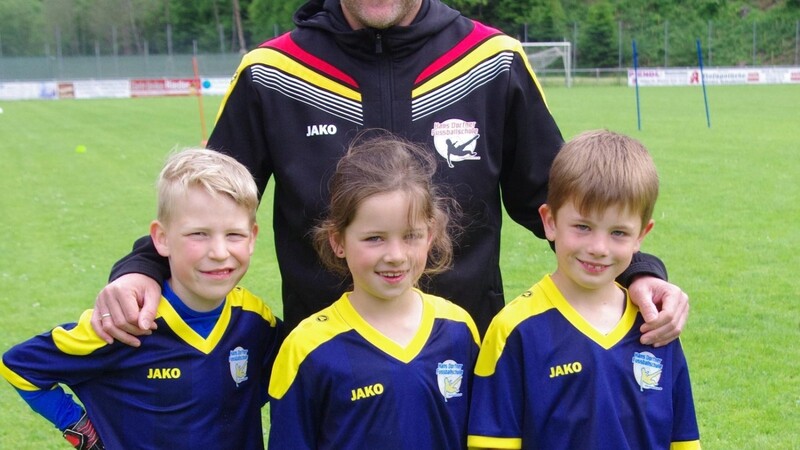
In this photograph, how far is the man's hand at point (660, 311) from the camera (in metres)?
2.61

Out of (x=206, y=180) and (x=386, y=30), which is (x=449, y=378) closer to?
(x=206, y=180)

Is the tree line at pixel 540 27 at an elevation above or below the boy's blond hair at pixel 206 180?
above

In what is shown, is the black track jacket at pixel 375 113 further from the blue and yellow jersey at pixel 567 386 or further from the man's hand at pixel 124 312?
the blue and yellow jersey at pixel 567 386

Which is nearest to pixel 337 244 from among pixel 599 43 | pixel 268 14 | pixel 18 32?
pixel 599 43

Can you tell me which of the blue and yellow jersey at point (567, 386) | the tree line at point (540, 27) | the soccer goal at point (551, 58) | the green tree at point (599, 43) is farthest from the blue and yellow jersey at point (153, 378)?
the green tree at point (599, 43)

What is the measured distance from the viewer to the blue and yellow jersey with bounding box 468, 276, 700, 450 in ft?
8.40

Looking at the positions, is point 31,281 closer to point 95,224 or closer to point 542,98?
point 95,224

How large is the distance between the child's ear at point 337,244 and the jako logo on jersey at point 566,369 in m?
0.70

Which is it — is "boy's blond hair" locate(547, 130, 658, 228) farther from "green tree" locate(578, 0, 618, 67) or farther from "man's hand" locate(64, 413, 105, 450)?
"green tree" locate(578, 0, 618, 67)

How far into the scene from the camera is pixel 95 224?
10.8 meters

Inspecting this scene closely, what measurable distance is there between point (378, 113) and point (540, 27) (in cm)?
5384

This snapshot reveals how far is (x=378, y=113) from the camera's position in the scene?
2.99m

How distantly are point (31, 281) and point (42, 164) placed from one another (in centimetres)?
962

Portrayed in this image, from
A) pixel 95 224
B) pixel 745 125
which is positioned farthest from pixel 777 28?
pixel 95 224
